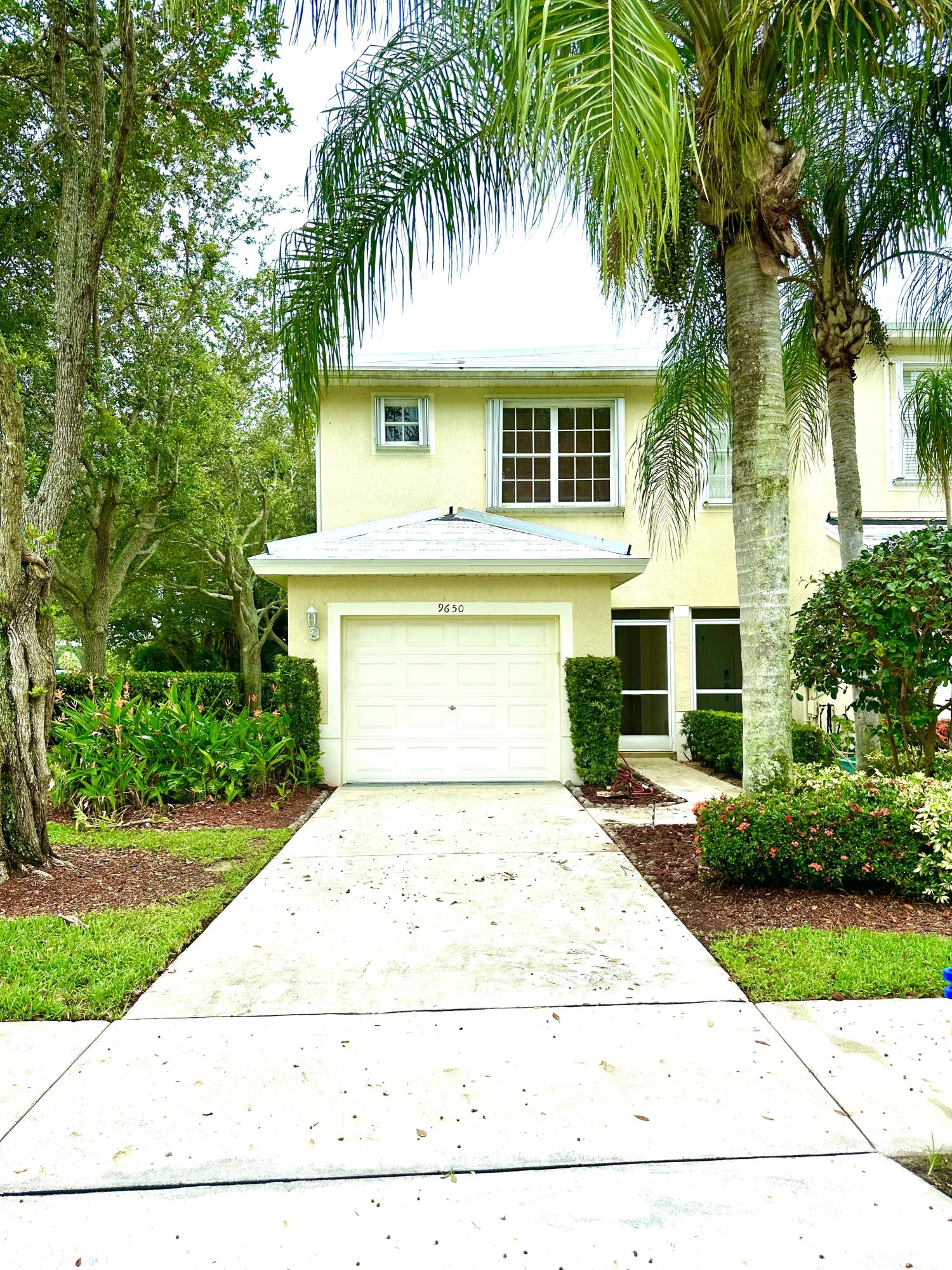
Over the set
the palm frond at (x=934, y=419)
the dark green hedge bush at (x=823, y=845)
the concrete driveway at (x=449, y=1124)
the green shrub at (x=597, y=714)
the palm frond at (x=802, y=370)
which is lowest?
the concrete driveway at (x=449, y=1124)

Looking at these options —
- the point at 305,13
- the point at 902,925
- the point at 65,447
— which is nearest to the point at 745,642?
the point at 902,925

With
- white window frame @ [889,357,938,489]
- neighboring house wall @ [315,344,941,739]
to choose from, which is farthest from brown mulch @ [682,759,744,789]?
white window frame @ [889,357,938,489]

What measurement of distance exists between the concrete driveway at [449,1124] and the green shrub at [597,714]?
5180mm

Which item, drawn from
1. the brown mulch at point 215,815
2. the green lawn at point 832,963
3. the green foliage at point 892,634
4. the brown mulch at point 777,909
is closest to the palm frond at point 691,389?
the green foliage at point 892,634

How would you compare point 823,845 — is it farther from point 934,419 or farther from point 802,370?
point 802,370

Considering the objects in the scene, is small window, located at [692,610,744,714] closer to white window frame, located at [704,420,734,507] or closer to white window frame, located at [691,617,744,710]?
white window frame, located at [691,617,744,710]

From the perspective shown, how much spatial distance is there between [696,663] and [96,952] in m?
11.6

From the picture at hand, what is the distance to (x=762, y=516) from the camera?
640 centimetres

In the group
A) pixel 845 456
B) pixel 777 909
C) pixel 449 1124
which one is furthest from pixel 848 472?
pixel 449 1124

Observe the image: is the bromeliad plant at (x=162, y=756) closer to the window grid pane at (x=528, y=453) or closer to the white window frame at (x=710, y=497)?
the window grid pane at (x=528, y=453)

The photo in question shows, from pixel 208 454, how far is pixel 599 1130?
16.9 metres

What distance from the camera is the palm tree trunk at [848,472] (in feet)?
29.3

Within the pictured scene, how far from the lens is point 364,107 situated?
720 centimetres

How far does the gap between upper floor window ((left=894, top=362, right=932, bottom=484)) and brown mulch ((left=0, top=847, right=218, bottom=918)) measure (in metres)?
13.4
